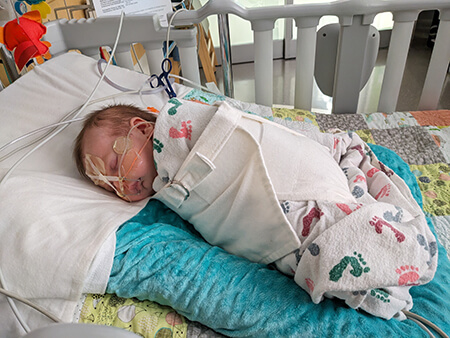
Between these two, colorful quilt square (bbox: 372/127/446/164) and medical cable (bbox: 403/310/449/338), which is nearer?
medical cable (bbox: 403/310/449/338)

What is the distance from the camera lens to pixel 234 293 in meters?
0.74

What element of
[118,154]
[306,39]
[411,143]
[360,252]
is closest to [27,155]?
[118,154]

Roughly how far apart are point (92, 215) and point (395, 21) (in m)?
1.12

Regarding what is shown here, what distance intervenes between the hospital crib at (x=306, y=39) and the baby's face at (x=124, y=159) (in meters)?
0.49

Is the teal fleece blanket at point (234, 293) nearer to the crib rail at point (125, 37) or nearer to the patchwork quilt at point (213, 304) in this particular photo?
the patchwork quilt at point (213, 304)

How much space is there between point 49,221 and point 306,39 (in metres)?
0.99

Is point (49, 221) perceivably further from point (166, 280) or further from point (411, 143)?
point (411, 143)

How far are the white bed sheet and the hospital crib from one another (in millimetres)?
374

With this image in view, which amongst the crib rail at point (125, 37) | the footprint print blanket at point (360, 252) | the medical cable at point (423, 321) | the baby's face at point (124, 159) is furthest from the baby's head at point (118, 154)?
the medical cable at point (423, 321)

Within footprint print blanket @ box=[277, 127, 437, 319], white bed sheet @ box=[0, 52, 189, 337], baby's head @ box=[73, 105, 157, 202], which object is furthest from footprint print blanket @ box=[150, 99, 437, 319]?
white bed sheet @ box=[0, 52, 189, 337]

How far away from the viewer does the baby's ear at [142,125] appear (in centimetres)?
96

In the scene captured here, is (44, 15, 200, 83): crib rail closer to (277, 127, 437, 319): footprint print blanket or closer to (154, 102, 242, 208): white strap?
(154, 102, 242, 208): white strap

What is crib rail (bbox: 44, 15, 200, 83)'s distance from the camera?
4.11ft

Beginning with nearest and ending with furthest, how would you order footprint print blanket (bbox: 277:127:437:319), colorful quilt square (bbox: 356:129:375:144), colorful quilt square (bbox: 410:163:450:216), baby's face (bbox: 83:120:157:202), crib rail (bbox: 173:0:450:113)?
1. footprint print blanket (bbox: 277:127:437:319)
2. baby's face (bbox: 83:120:157:202)
3. colorful quilt square (bbox: 410:163:450:216)
4. crib rail (bbox: 173:0:450:113)
5. colorful quilt square (bbox: 356:129:375:144)
